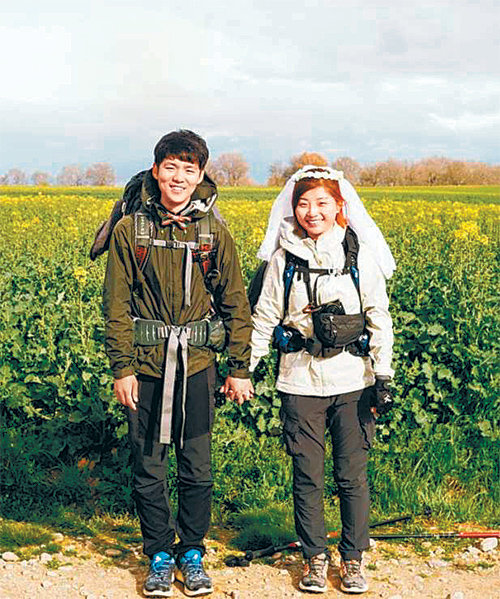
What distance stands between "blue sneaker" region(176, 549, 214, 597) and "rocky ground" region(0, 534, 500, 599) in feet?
0.19

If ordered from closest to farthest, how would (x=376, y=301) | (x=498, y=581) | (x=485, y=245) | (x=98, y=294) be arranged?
(x=376, y=301) < (x=498, y=581) < (x=98, y=294) < (x=485, y=245)

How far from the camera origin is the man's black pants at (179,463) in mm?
3709

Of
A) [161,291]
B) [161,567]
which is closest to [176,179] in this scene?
[161,291]

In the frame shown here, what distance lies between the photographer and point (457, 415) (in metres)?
5.34

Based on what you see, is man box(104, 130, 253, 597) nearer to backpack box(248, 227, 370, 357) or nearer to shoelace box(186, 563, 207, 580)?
shoelace box(186, 563, 207, 580)

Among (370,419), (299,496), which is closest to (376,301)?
(370,419)

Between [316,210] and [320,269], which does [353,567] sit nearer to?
[320,269]

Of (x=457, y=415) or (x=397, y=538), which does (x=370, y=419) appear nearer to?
(x=397, y=538)

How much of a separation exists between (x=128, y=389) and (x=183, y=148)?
3.55 ft

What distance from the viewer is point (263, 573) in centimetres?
404

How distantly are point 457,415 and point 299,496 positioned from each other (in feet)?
6.32

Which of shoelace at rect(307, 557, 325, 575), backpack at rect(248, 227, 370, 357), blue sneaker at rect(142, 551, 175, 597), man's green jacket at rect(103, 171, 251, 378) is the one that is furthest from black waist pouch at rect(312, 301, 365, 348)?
blue sneaker at rect(142, 551, 175, 597)

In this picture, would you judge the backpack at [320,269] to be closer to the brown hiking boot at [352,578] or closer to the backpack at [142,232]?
the backpack at [142,232]

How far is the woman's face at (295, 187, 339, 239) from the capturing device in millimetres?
3627
